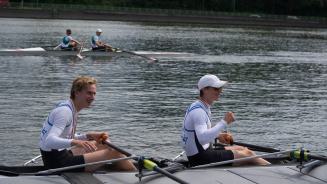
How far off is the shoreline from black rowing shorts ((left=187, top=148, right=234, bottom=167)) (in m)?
94.1

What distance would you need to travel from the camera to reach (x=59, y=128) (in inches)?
360

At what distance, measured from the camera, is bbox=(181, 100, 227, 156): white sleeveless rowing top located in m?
9.96

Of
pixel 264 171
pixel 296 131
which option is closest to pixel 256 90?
pixel 296 131

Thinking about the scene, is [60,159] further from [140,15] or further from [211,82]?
[140,15]

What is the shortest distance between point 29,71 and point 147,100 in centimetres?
998

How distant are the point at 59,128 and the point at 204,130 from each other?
2.15 metres

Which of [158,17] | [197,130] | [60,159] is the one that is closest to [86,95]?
[60,159]

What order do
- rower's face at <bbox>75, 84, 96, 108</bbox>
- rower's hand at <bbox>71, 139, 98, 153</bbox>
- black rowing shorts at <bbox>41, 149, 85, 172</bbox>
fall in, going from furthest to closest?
black rowing shorts at <bbox>41, 149, 85, 172</bbox> < rower's face at <bbox>75, 84, 96, 108</bbox> < rower's hand at <bbox>71, 139, 98, 153</bbox>

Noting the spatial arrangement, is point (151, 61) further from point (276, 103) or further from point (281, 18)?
point (281, 18)

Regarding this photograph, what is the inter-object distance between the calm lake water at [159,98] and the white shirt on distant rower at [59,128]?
18.0ft

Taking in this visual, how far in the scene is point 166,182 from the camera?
9008 mm

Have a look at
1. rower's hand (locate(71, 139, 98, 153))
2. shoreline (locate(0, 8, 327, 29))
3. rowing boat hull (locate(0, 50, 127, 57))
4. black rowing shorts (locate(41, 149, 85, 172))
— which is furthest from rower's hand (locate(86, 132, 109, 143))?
shoreline (locate(0, 8, 327, 29))

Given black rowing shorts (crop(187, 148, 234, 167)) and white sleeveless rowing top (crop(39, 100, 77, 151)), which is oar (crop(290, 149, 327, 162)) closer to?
black rowing shorts (crop(187, 148, 234, 167))

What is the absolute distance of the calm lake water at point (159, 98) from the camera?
59.2ft
